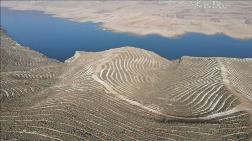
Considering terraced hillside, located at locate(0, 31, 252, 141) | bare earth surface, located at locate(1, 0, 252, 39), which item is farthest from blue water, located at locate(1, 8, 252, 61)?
terraced hillside, located at locate(0, 31, 252, 141)

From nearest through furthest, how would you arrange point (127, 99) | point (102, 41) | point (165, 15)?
point (127, 99)
point (102, 41)
point (165, 15)

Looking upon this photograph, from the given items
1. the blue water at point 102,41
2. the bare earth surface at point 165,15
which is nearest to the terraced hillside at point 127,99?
the blue water at point 102,41

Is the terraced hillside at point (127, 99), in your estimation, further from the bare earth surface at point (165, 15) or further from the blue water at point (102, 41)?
the bare earth surface at point (165, 15)

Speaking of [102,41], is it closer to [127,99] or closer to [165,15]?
[165,15]

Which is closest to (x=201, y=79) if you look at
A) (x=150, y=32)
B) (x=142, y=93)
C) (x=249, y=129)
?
(x=142, y=93)

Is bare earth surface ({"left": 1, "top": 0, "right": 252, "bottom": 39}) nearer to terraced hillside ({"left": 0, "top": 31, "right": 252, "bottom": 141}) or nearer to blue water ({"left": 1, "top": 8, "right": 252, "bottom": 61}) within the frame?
blue water ({"left": 1, "top": 8, "right": 252, "bottom": 61})

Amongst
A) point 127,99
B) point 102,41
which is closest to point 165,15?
point 102,41
